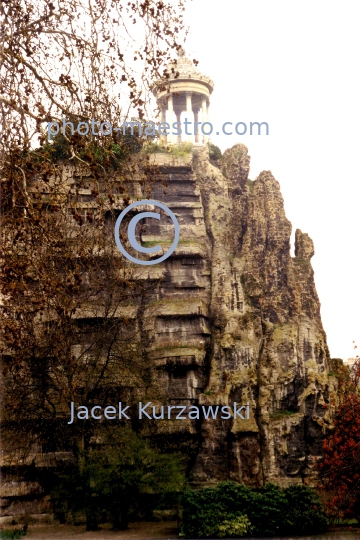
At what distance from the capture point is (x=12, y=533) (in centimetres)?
2138

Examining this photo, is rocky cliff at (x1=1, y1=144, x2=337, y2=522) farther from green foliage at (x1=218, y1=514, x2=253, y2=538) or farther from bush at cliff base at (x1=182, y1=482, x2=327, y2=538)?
green foliage at (x1=218, y1=514, x2=253, y2=538)

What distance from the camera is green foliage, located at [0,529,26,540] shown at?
20891 mm

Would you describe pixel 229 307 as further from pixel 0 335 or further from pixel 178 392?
pixel 0 335

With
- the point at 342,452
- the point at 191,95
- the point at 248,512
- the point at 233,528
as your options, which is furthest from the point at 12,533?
the point at 191,95

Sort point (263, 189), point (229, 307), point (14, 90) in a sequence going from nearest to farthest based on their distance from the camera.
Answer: point (14, 90)
point (229, 307)
point (263, 189)

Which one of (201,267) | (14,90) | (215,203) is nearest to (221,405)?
(201,267)

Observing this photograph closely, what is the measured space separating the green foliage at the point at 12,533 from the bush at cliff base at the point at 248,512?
4.68 m

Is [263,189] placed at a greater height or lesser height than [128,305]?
greater

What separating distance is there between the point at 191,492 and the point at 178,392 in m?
4.09

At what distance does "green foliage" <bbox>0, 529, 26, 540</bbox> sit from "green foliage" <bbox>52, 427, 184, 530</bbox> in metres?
1.25

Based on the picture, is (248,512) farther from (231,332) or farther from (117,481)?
(231,332)

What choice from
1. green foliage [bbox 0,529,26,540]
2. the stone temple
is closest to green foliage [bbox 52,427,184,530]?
green foliage [bbox 0,529,26,540]

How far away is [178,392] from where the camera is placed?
24547 millimetres

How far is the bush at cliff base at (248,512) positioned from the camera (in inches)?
809
